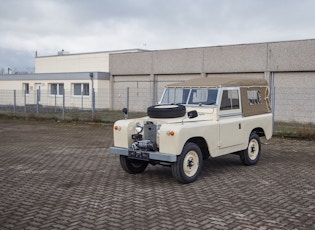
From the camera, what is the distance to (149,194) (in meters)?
6.64

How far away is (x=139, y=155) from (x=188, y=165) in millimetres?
914

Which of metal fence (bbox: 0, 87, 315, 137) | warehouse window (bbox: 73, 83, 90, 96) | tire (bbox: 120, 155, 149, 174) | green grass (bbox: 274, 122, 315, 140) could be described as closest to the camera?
tire (bbox: 120, 155, 149, 174)

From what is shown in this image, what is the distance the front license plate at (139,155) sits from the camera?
7.30 m

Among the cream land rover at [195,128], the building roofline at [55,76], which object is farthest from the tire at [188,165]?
the building roofline at [55,76]

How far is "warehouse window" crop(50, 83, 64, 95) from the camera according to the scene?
33369 millimetres

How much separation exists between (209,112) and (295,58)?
15.2 meters

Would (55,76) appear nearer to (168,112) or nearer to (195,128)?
(168,112)

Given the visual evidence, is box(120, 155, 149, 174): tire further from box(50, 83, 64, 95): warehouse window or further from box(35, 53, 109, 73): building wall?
box(35, 53, 109, 73): building wall

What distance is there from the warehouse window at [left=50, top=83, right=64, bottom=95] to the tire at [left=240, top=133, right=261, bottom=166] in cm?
2575

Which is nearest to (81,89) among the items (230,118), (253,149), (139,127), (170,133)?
(253,149)

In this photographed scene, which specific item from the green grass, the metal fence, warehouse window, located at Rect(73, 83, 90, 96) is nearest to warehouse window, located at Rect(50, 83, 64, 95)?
warehouse window, located at Rect(73, 83, 90, 96)

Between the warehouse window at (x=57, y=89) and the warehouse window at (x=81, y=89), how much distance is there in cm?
129

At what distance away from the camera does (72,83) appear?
106ft

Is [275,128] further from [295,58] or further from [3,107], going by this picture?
[3,107]
